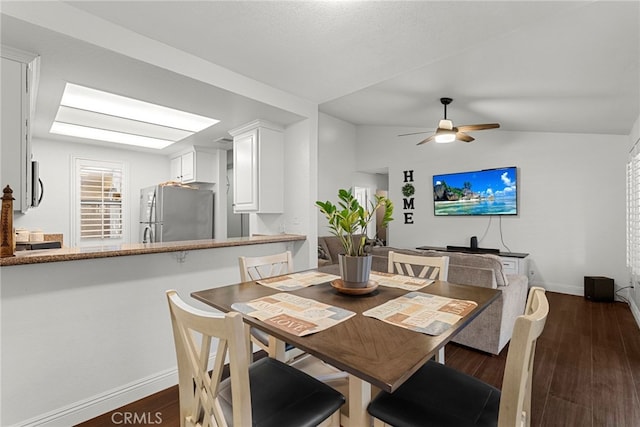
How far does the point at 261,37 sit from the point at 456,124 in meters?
4.22

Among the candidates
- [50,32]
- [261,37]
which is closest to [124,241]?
[50,32]

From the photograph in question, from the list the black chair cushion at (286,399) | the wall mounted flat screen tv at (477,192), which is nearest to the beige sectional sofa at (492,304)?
the black chair cushion at (286,399)

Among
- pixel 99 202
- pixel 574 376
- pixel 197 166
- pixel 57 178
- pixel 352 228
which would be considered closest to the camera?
pixel 352 228

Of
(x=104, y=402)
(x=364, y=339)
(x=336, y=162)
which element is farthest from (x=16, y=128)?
(x=336, y=162)

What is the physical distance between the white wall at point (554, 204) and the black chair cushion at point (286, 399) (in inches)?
194

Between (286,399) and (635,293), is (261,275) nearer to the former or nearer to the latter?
(286,399)

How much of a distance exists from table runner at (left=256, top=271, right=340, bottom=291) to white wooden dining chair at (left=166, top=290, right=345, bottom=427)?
43 centimetres

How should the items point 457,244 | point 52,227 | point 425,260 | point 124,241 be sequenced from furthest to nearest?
point 457,244 → point 124,241 → point 52,227 → point 425,260

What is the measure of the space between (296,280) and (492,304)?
1.80 m

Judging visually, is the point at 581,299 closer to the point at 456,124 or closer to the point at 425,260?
the point at 456,124

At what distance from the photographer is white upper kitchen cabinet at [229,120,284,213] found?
10.3ft

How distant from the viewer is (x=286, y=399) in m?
1.15

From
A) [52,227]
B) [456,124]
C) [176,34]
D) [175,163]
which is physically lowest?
[52,227]

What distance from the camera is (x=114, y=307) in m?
1.97
